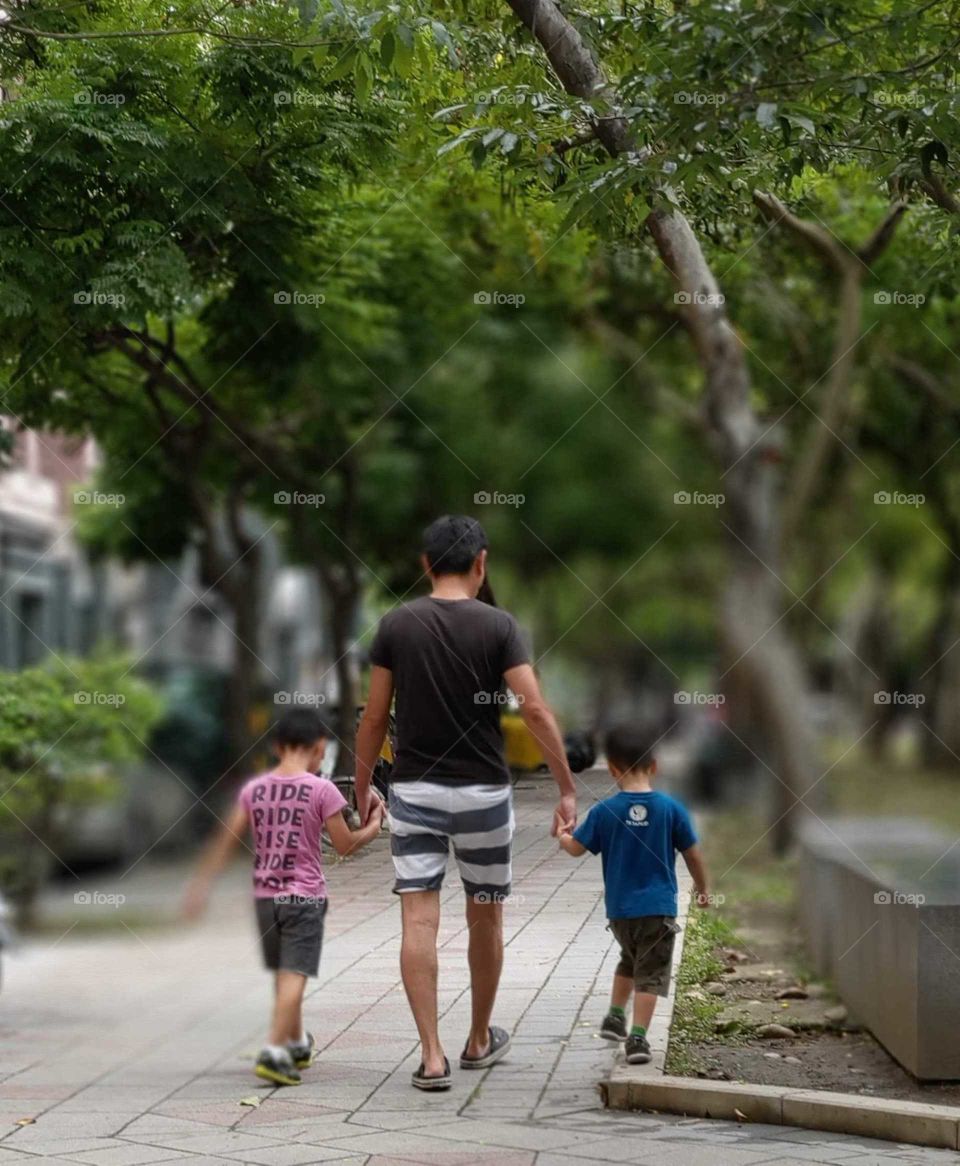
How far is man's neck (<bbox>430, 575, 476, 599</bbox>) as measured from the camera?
6.38 m

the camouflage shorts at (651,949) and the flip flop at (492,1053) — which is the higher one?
the camouflage shorts at (651,949)

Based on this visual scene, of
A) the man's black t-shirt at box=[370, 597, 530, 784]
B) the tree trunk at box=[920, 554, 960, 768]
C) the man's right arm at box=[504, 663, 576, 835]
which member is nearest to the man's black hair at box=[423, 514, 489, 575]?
the man's black t-shirt at box=[370, 597, 530, 784]

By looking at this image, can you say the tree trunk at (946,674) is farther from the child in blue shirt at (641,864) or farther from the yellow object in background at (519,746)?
the child in blue shirt at (641,864)

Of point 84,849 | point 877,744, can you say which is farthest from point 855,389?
point 877,744

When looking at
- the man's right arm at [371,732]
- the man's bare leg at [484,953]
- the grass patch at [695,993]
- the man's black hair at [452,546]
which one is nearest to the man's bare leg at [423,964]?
the man's bare leg at [484,953]

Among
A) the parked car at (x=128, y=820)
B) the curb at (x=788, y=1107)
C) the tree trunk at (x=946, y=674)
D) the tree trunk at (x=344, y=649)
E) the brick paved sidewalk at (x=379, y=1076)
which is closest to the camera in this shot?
the brick paved sidewalk at (x=379, y=1076)

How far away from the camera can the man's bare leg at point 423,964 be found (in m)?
6.21

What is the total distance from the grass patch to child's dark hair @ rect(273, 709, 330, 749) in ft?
5.29

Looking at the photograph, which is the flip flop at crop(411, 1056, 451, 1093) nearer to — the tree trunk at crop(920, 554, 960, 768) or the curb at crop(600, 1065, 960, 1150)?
the curb at crop(600, 1065, 960, 1150)

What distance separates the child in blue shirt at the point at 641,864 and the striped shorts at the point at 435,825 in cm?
32

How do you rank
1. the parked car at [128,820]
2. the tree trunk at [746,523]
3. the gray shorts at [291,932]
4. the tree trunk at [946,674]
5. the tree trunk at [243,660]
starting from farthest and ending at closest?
the tree trunk at [946,674] < the tree trunk at [243,660] < the parked car at [128,820] < the tree trunk at [746,523] < the gray shorts at [291,932]

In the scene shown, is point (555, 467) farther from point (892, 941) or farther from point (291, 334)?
point (892, 941)

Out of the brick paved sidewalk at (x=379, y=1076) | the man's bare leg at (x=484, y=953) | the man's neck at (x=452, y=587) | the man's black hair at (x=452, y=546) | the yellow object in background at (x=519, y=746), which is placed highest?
the man's black hair at (x=452, y=546)

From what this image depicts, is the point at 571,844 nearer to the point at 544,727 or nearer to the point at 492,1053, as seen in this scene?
the point at 544,727
